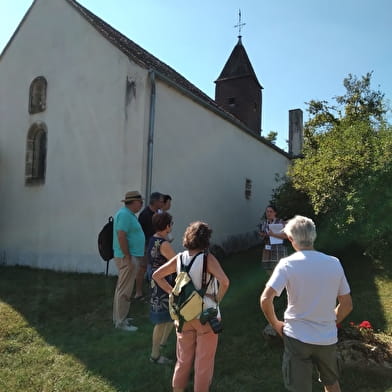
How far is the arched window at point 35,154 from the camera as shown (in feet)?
39.4

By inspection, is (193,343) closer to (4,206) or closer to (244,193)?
(4,206)

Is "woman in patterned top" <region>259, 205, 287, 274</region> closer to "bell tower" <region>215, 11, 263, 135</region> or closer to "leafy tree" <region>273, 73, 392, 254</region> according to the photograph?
"leafy tree" <region>273, 73, 392, 254</region>

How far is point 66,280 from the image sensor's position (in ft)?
30.4

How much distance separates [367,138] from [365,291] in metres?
3.50

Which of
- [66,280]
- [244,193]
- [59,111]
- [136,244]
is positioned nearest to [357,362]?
[136,244]

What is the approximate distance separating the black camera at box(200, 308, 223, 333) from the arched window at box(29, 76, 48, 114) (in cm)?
1048

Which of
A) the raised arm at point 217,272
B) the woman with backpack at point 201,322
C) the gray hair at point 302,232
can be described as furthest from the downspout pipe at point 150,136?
the gray hair at point 302,232

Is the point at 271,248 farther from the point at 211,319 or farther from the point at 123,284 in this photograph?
the point at 211,319

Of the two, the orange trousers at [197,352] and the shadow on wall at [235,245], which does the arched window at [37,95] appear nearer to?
the shadow on wall at [235,245]

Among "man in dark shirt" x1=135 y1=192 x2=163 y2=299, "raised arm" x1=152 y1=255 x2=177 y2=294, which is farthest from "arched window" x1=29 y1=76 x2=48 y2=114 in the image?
"raised arm" x1=152 y1=255 x2=177 y2=294

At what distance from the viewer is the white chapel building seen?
9.99m

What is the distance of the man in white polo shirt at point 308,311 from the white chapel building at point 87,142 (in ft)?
23.3

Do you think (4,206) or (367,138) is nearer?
(367,138)

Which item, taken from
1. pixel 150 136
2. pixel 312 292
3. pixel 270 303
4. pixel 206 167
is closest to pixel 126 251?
pixel 270 303
